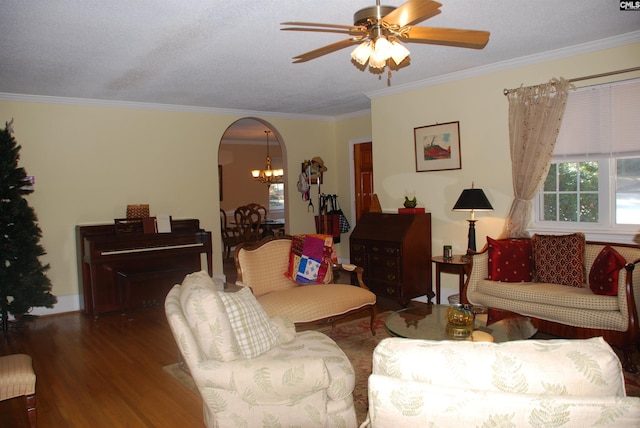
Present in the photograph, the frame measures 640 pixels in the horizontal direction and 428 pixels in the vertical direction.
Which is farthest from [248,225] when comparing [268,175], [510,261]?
[510,261]

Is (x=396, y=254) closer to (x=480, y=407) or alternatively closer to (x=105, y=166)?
(x=105, y=166)

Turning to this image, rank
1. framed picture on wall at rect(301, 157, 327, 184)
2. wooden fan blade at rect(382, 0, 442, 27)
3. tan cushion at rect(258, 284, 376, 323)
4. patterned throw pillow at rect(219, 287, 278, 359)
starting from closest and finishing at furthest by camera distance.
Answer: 1. wooden fan blade at rect(382, 0, 442, 27)
2. patterned throw pillow at rect(219, 287, 278, 359)
3. tan cushion at rect(258, 284, 376, 323)
4. framed picture on wall at rect(301, 157, 327, 184)

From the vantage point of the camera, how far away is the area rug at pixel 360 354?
284cm

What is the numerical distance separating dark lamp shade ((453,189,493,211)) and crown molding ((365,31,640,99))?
1176 mm

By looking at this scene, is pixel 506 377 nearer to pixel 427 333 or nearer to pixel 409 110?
pixel 427 333

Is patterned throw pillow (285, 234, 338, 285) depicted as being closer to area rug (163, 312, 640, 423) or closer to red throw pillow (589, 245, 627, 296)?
area rug (163, 312, 640, 423)

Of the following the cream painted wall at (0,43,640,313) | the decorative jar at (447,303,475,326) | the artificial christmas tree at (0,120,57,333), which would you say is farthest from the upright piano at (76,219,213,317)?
the decorative jar at (447,303,475,326)

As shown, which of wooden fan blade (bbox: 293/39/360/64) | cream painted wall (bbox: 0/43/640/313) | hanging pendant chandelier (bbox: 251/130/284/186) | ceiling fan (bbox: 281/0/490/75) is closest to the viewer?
ceiling fan (bbox: 281/0/490/75)

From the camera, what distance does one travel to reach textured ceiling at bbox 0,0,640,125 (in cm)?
285

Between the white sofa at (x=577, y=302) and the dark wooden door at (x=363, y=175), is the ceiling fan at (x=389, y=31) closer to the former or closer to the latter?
the white sofa at (x=577, y=302)

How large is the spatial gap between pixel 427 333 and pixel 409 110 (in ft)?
10.1

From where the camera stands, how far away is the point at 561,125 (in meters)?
4.08

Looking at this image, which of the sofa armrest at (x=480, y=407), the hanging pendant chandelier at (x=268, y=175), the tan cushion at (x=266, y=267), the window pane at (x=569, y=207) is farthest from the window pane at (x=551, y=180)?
the hanging pendant chandelier at (x=268, y=175)

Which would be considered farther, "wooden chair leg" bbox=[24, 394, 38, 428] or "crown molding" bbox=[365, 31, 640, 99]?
"crown molding" bbox=[365, 31, 640, 99]
